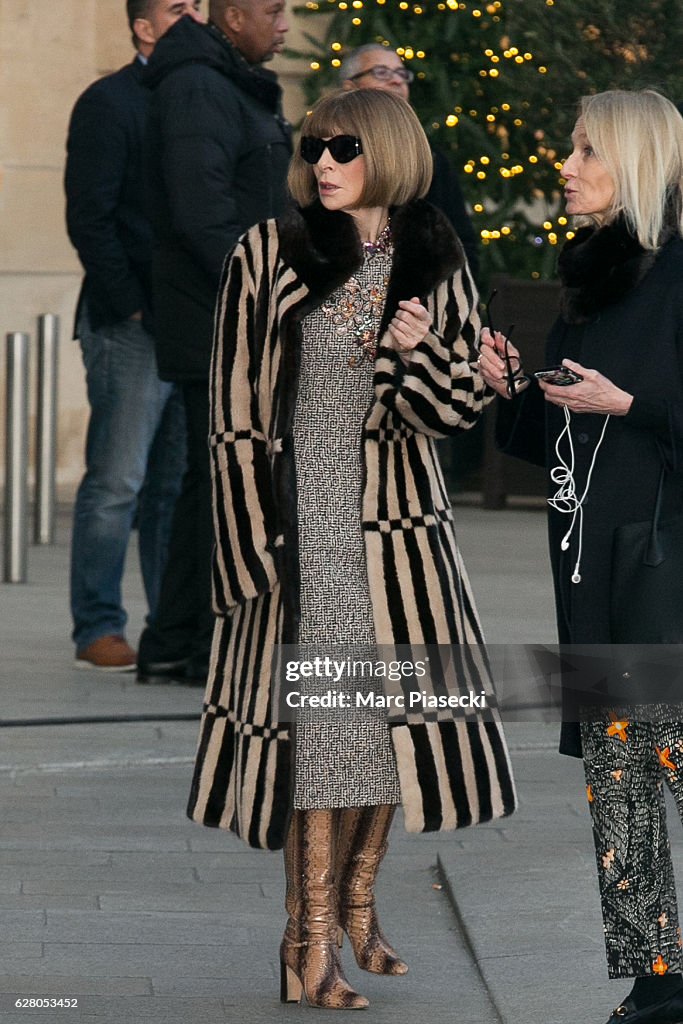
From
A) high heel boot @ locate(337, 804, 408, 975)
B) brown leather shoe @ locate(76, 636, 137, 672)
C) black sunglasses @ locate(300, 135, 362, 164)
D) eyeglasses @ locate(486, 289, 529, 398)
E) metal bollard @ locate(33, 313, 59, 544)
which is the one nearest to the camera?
eyeglasses @ locate(486, 289, 529, 398)

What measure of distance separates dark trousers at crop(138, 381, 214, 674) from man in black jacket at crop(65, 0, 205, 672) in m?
0.37

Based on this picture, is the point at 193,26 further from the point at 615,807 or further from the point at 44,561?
the point at 44,561

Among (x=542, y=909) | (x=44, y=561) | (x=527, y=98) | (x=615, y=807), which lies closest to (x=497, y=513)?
(x=527, y=98)

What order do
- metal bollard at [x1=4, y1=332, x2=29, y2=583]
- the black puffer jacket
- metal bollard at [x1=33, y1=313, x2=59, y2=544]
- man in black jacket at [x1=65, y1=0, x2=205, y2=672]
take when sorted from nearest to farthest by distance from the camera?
the black puffer jacket, man in black jacket at [x1=65, y1=0, x2=205, y2=672], metal bollard at [x1=4, y1=332, x2=29, y2=583], metal bollard at [x1=33, y1=313, x2=59, y2=544]

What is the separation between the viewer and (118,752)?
667cm

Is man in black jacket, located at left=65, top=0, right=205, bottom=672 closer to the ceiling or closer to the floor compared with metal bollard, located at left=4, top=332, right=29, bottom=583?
closer to the ceiling

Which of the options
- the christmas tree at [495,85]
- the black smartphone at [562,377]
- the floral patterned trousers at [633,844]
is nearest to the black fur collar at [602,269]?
the black smartphone at [562,377]

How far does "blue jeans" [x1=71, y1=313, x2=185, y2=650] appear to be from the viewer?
786 cm

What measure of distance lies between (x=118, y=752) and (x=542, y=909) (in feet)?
6.35

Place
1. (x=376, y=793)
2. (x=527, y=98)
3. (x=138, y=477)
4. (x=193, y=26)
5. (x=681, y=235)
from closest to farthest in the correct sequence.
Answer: (x=681, y=235)
(x=376, y=793)
(x=193, y=26)
(x=138, y=477)
(x=527, y=98)

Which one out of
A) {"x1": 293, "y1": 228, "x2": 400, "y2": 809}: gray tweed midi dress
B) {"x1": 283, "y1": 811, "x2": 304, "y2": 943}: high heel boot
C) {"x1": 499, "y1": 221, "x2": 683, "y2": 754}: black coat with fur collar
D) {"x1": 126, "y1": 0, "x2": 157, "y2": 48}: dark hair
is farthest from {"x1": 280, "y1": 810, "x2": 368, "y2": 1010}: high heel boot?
{"x1": 126, "y1": 0, "x2": 157, "y2": 48}: dark hair

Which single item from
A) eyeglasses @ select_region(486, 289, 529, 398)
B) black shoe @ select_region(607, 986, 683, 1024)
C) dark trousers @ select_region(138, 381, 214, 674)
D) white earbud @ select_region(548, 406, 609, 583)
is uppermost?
eyeglasses @ select_region(486, 289, 529, 398)

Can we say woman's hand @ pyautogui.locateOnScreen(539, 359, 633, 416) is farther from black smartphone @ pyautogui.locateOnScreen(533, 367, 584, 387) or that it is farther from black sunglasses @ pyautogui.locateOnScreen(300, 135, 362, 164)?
black sunglasses @ pyautogui.locateOnScreen(300, 135, 362, 164)

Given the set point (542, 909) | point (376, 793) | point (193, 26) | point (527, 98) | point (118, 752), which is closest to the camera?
point (376, 793)
